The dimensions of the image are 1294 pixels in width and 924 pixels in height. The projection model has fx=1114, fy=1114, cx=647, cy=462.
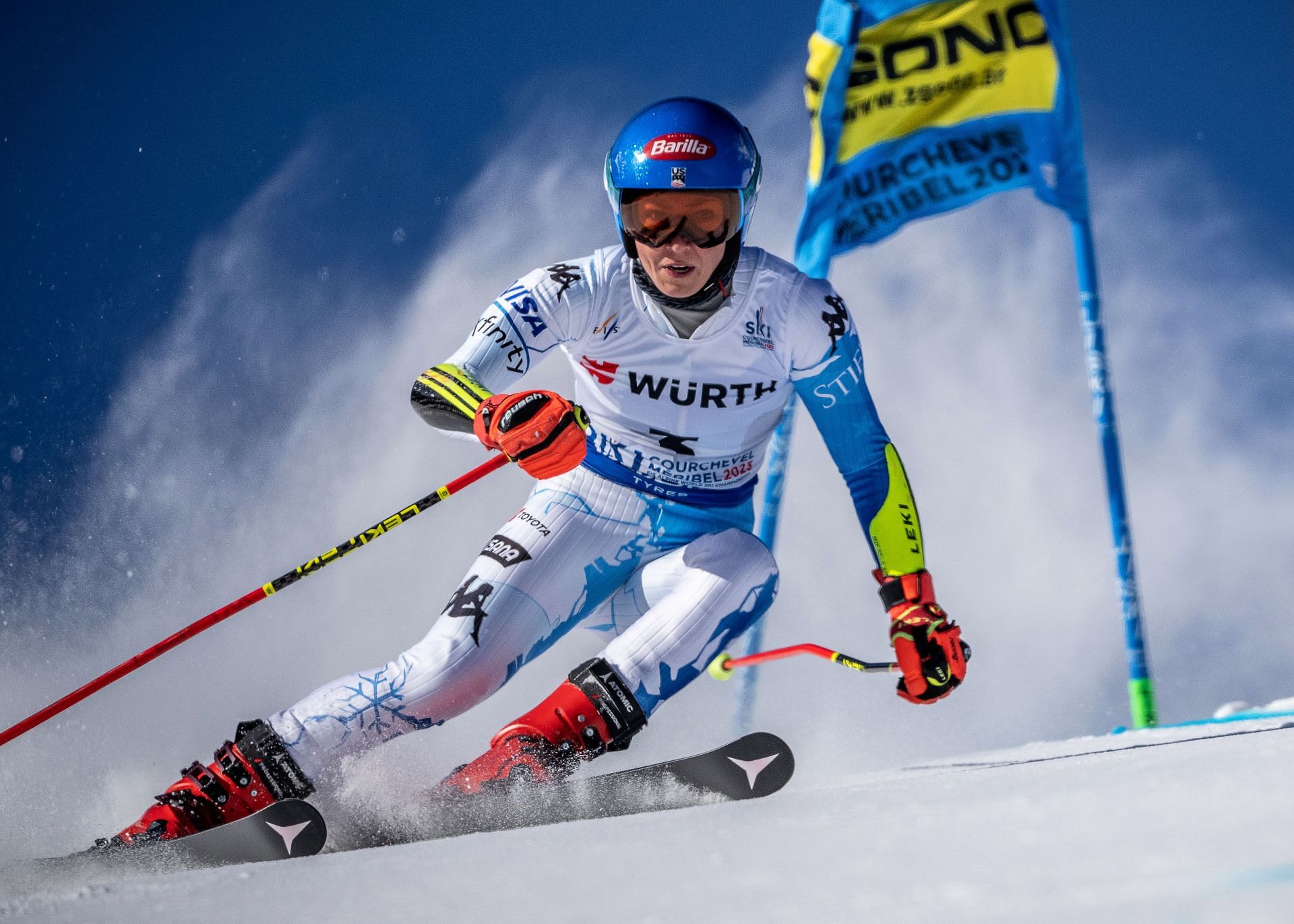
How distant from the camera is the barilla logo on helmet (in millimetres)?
2932

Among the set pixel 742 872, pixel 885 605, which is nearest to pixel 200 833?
pixel 742 872

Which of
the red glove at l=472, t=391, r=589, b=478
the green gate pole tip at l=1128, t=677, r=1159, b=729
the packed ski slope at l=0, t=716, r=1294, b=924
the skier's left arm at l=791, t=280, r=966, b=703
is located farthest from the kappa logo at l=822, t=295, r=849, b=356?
the green gate pole tip at l=1128, t=677, r=1159, b=729

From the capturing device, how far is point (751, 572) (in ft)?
10.1

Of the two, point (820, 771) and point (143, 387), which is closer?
point (820, 771)

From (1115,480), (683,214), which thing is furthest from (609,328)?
(1115,480)

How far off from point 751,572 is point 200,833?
150cm

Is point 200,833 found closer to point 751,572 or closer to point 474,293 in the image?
point 751,572

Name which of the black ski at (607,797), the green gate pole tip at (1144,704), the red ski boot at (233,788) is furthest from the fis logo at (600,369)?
the green gate pole tip at (1144,704)

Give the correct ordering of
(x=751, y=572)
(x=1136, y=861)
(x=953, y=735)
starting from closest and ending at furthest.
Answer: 1. (x=1136, y=861)
2. (x=751, y=572)
3. (x=953, y=735)

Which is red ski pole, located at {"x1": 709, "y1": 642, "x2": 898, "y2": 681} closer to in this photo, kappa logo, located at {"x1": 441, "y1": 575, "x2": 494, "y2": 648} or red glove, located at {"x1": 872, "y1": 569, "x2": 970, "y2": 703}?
red glove, located at {"x1": 872, "y1": 569, "x2": 970, "y2": 703}

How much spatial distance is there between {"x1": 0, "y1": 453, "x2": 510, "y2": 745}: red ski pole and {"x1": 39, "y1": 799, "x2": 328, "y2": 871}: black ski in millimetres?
623

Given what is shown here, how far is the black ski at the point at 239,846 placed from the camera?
237 cm

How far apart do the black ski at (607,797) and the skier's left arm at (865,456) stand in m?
0.65

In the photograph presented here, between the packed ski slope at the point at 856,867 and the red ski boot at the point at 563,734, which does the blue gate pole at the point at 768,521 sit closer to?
the red ski boot at the point at 563,734
